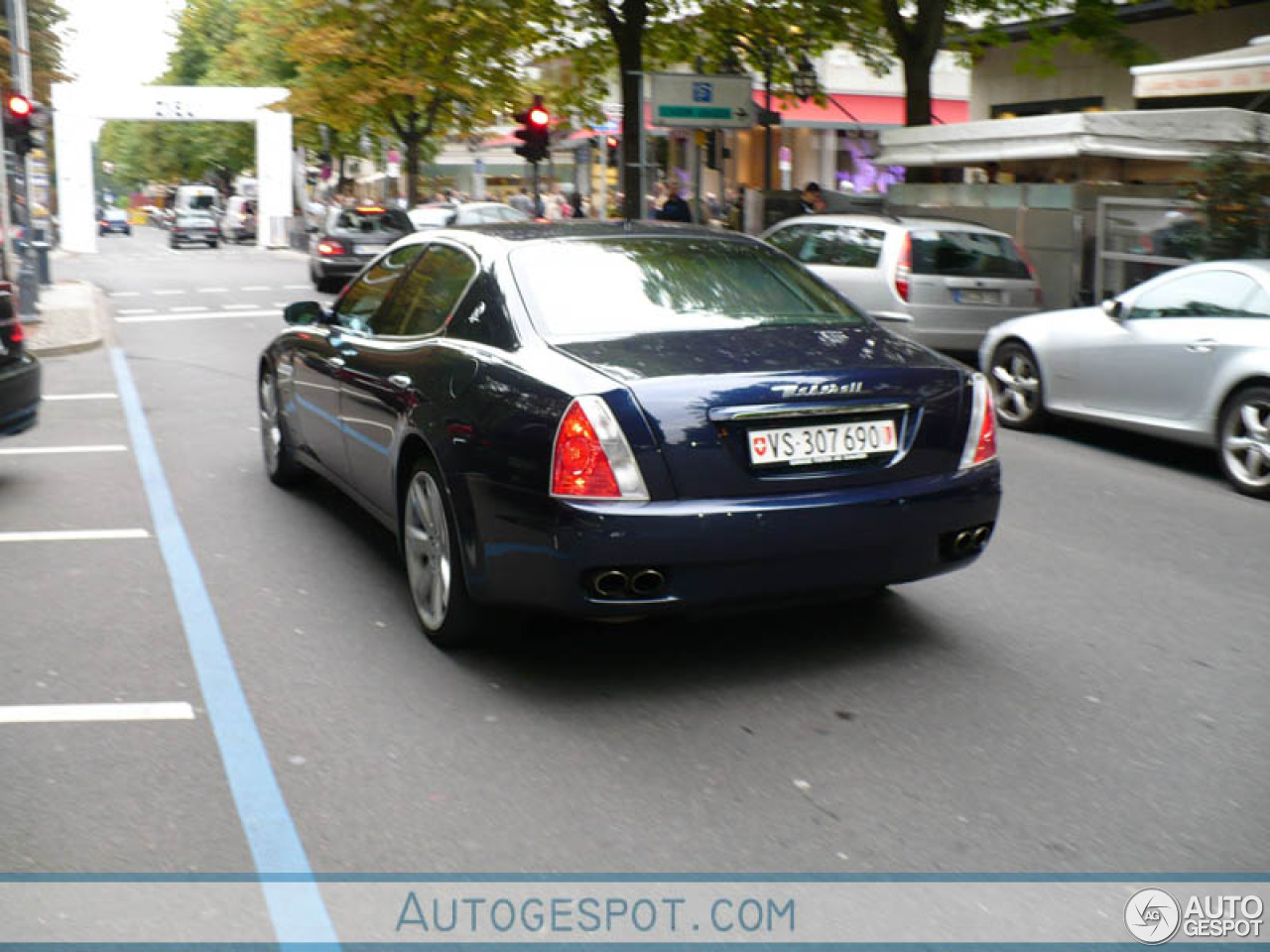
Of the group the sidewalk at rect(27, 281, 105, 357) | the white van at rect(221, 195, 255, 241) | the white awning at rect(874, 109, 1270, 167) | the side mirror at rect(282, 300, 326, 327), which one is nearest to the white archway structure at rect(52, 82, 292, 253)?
the white van at rect(221, 195, 255, 241)

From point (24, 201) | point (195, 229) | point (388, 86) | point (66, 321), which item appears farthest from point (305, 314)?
point (195, 229)

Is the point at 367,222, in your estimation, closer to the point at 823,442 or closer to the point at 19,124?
the point at 19,124

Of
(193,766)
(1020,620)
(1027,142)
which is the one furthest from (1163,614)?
(1027,142)

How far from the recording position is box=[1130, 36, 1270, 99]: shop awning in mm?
15188

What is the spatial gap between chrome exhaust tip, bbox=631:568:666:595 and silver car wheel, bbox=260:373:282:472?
3.99 m

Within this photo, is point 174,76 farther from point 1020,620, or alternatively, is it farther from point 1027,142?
point 1020,620

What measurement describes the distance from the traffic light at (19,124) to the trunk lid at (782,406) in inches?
917

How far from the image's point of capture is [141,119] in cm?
4600

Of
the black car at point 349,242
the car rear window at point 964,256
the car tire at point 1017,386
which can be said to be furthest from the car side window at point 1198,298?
the black car at point 349,242

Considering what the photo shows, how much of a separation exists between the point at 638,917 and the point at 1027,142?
53.2ft

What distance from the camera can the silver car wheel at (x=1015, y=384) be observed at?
11078mm

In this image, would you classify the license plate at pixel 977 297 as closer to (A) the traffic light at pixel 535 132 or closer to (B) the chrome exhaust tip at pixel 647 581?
(B) the chrome exhaust tip at pixel 647 581

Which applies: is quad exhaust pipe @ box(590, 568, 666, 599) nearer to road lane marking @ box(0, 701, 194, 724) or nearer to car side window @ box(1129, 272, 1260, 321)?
road lane marking @ box(0, 701, 194, 724)

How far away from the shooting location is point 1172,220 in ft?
47.9
